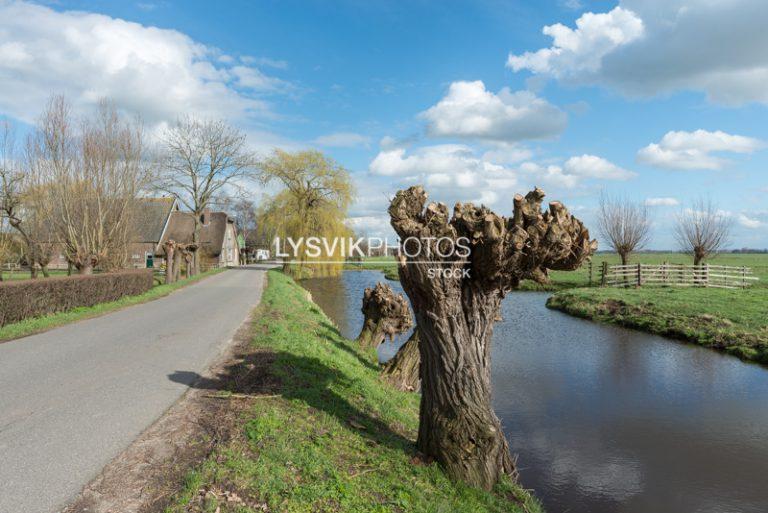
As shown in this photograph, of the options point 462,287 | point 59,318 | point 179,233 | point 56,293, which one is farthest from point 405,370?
point 179,233

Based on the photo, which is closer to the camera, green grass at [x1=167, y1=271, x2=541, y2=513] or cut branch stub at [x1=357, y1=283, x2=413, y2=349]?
green grass at [x1=167, y1=271, x2=541, y2=513]

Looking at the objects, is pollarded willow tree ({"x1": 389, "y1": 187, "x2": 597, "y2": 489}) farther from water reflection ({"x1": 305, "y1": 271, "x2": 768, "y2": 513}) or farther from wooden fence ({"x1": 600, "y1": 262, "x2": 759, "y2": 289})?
wooden fence ({"x1": 600, "y1": 262, "x2": 759, "y2": 289})

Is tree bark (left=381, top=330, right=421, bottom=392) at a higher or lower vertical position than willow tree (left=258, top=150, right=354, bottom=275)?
lower

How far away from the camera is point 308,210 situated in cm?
3416

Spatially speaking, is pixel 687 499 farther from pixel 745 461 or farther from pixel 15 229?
pixel 15 229

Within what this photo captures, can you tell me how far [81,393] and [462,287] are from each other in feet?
→ 16.3

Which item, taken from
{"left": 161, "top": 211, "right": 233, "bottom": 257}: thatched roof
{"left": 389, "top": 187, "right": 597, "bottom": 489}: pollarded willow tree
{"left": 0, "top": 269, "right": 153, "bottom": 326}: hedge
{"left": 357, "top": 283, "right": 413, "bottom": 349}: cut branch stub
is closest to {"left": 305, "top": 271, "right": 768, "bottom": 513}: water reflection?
{"left": 357, "top": 283, "right": 413, "bottom": 349}: cut branch stub

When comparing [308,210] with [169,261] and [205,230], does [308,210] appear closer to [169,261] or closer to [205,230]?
[169,261]

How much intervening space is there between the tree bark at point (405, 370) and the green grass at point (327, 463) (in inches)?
64.7

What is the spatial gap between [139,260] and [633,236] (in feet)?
139

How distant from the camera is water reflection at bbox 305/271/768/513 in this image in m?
5.74

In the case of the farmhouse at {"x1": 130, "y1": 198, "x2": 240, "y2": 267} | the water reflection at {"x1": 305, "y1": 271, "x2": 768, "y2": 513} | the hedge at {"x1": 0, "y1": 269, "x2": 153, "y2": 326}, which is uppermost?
the farmhouse at {"x1": 130, "y1": 198, "x2": 240, "y2": 267}

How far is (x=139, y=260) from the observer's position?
43.2 m

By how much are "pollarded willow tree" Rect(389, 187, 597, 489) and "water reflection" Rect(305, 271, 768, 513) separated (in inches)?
68.9
